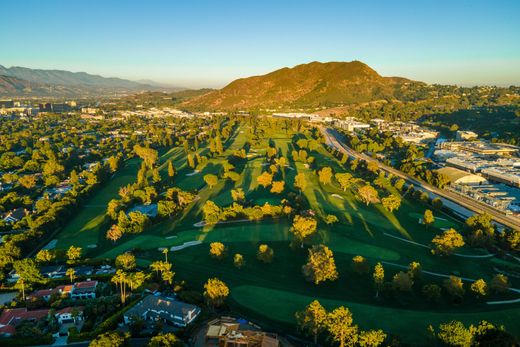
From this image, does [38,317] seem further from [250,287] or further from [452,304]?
[452,304]

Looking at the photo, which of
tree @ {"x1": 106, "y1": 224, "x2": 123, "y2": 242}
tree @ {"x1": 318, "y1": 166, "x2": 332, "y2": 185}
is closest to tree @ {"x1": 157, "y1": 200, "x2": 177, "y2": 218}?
tree @ {"x1": 106, "y1": 224, "x2": 123, "y2": 242}

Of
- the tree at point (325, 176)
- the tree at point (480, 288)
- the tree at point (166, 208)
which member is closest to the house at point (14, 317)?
the tree at point (166, 208)

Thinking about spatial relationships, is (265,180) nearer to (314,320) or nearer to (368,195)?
(368,195)

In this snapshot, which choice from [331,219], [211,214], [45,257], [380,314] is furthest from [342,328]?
[45,257]

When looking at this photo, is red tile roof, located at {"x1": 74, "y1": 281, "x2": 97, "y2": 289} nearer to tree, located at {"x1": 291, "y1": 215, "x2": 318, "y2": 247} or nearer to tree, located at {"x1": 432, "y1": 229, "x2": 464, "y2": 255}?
tree, located at {"x1": 291, "y1": 215, "x2": 318, "y2": 247}

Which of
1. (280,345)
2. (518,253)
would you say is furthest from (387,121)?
(280,345)

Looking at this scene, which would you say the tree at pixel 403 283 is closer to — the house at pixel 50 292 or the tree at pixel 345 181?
the house at pixel 50 292

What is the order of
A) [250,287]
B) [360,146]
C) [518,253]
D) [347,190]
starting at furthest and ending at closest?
[360,146] < [347,190] < [518,253] < [250,287]
